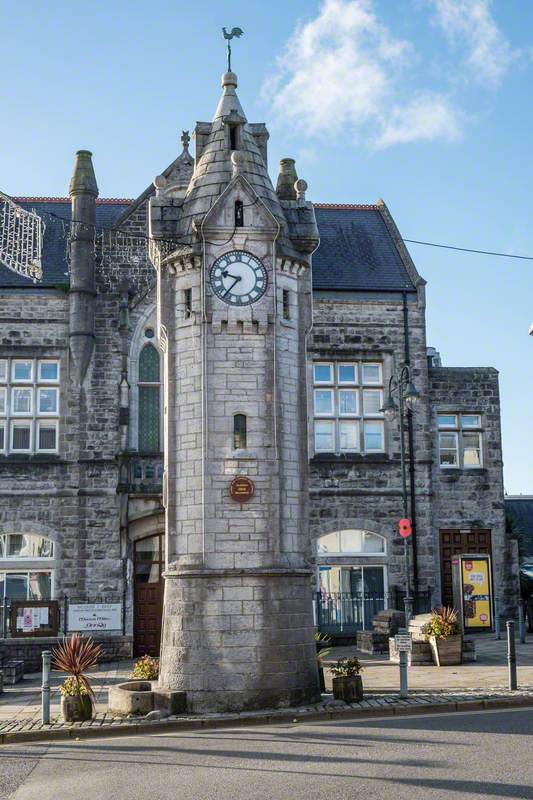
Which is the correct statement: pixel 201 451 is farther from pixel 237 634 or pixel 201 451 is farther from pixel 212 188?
pixel 212 188

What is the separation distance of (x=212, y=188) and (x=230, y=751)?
934 centimetres

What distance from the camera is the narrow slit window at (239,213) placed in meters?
17.0

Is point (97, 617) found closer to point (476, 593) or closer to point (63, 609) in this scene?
point (63, 609)

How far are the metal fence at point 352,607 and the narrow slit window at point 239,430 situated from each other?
1212 cm

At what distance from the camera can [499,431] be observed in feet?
97.8

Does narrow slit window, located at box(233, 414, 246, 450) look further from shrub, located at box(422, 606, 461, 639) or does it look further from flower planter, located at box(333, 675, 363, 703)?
shrub, located at box(422, 606, 461, 639)

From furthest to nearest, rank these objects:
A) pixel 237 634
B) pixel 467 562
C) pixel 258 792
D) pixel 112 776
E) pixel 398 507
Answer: pixel 398 507 < pixel 467 562 < pixel 237 634 < pixel 112 776 < pixel 258 792

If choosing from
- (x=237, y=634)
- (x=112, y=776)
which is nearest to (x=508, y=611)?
(x=237, y=634)

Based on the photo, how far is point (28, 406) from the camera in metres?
27.9

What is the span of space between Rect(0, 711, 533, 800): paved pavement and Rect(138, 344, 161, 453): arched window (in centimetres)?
1435

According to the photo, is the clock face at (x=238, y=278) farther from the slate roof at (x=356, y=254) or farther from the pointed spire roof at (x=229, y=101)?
the slate roof at (x=356, y=254)

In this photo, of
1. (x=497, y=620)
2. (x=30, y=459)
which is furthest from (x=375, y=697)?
(x=30, y=459)

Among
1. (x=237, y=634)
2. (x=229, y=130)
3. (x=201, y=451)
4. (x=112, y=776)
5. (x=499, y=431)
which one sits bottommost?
(x=112, y=776)

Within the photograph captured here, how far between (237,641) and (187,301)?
5.61 metres
